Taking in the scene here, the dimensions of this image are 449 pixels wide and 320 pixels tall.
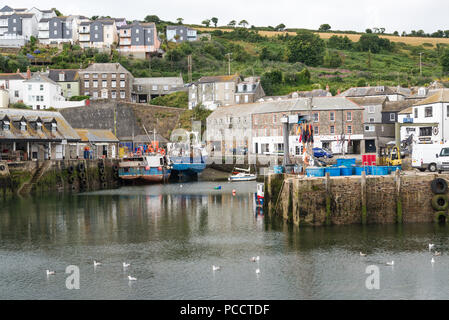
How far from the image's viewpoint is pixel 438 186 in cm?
2695

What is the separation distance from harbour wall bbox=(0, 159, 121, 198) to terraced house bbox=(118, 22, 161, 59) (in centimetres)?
6840

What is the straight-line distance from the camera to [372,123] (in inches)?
2655

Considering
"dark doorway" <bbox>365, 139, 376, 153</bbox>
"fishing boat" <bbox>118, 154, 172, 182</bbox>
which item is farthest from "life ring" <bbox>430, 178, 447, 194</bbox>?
"dark doorway" <bbox>365, 139, 376, 153</bbox>

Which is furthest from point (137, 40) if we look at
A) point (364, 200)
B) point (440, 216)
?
point (440, 216)

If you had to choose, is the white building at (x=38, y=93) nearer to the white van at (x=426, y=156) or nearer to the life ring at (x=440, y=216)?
the white van at (x=426, y=156)

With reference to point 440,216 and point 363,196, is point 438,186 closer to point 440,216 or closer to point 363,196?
point 440,216

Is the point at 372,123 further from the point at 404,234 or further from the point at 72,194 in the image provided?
the point at 404,234

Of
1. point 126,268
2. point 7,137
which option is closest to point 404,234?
point 126,268

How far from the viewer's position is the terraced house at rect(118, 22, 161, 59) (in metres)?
124

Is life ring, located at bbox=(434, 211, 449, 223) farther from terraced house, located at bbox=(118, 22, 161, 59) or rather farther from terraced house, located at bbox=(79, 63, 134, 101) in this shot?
terraced house, located at bbox=(118, 22, 161, 59)

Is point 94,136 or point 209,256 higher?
point 94,136

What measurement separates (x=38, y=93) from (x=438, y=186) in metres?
75.9

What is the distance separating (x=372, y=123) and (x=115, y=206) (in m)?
38.3

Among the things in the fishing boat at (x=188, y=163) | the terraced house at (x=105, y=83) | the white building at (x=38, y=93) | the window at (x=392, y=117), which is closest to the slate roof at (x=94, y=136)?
the fishing boat at (x=188, y=163)
